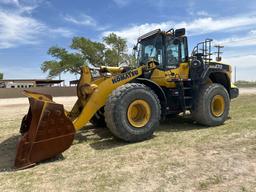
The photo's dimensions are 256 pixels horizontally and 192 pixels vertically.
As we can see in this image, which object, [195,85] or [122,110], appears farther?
[195,85]

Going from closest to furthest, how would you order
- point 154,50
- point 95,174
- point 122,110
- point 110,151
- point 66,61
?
point 95,174 → point 110,151 → point 122,110 → point 154,50 → point 66,61

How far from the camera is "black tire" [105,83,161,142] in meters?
5.77

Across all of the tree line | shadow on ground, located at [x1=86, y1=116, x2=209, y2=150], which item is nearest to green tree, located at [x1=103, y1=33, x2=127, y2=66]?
the tree line

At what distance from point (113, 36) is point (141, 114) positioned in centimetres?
4150

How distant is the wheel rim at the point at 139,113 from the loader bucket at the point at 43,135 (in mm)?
1415

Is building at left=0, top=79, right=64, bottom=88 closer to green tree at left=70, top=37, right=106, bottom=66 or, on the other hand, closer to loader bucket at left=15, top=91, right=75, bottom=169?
green tree at left=70, top=37, right=106, bottom=66

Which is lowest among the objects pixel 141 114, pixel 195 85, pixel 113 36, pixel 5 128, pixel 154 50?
pixel 5 128

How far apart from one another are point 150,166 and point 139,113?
206 centimetres

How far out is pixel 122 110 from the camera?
582cm

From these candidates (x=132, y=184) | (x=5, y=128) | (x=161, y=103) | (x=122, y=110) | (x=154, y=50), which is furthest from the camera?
(x=5, y=128)


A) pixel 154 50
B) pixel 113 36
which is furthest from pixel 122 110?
pixel 113 36

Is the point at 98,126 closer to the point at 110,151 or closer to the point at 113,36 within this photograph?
the point at 110,151

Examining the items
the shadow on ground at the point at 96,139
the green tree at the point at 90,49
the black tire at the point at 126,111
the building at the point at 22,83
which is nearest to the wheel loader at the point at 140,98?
the black tire at the point at 126,111

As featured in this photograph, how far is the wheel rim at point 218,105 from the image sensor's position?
777 centimetres
